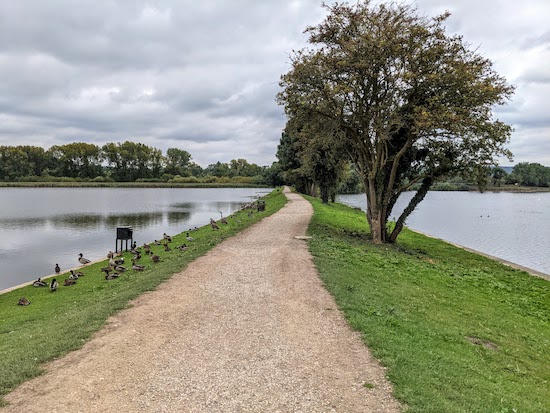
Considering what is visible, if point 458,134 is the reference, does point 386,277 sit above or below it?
below

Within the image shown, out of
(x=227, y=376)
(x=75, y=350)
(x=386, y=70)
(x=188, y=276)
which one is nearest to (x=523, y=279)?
(x=386, y=70)

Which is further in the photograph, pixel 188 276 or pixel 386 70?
pixel 386 70

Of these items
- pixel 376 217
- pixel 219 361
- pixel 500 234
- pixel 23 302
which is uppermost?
pixel 376 217

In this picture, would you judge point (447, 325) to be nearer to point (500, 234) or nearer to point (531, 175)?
point (500, 234)

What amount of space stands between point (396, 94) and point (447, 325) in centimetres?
1499

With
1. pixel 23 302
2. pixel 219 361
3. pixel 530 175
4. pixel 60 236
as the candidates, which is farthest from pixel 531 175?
pixel 219 361

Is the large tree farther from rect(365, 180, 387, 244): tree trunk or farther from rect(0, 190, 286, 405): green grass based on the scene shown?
rect(0, 190, 286, 405): green grass

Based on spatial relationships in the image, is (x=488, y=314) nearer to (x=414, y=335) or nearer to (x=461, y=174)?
(x=414, y=335)

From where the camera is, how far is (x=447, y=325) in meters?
10.9

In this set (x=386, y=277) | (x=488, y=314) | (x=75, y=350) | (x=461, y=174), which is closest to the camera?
(x=75, y=350)

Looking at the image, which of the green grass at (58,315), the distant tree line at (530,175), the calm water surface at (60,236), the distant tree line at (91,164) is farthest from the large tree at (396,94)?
the distant tree line at (530,175)

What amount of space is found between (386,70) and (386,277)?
11.4 m

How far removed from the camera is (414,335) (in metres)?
9.47

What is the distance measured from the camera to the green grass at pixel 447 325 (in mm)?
6953
